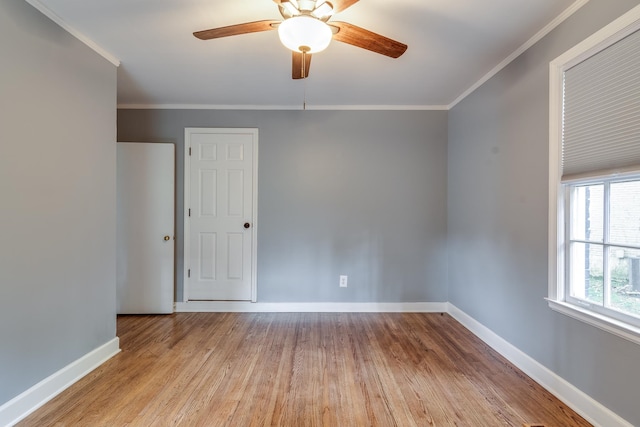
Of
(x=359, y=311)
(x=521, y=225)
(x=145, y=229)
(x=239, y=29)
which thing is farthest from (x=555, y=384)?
(x=145, y=229)

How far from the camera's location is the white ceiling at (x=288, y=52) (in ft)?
5.71

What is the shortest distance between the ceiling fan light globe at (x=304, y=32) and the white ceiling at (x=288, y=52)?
19.5 inches

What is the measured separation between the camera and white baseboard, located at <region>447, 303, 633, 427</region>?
152 cm

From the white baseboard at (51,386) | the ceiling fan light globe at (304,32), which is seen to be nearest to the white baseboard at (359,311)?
the white baseboard at (51,386)

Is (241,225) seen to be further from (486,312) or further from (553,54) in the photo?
(553,54)

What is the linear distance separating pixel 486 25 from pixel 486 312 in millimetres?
2244

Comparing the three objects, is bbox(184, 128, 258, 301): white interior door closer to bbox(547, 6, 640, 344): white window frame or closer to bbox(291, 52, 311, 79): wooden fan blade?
bbox(291, 52, 311, 79): wooden fan blade

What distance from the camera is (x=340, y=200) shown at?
3.34m

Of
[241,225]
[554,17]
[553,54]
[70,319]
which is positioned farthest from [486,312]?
[70,319]

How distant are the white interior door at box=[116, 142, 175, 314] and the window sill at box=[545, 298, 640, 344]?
3.44 meters

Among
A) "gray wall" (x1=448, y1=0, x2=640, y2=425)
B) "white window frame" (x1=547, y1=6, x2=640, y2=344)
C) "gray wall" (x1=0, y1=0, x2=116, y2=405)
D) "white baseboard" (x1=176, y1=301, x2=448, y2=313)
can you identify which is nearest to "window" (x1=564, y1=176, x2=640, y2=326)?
"white window frame" (x1=547, y1=6, x2=640, y2=344)

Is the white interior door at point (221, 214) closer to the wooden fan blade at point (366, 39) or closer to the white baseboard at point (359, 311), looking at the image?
the white baseboard at point (359, 311)

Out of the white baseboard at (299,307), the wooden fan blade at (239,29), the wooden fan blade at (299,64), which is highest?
the wooden fan blade at (239,29)

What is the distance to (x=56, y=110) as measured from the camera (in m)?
1.83
